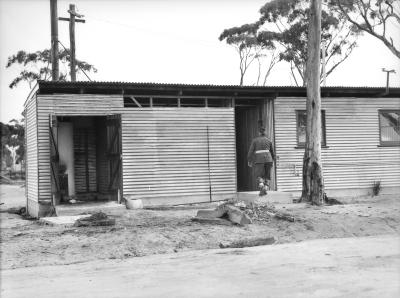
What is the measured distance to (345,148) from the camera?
17.4 m

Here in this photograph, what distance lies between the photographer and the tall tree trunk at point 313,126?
1403cm

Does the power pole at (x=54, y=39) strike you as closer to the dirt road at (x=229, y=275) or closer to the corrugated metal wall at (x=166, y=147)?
the corrugated metal wall at (x=166, y=147)

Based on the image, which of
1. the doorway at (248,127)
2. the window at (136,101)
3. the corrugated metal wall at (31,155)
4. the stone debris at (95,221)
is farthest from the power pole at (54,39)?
the stone debris at (95,221)

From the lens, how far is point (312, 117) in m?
14.2

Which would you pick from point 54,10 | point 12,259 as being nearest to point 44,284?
point 12,259

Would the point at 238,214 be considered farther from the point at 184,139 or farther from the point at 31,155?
the point at 31,155

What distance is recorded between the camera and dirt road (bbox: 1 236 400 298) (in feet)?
20.9

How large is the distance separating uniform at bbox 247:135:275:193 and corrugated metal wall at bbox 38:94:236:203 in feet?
5.00

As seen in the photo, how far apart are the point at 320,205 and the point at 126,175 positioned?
5330 mm

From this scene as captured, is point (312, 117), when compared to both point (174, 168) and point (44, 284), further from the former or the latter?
point (44, 284)

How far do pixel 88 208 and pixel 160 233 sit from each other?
167 inches

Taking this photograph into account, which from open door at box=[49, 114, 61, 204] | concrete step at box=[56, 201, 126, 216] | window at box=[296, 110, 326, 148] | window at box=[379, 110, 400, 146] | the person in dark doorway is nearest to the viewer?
concrete step at box=[56, 201, 126, 216]

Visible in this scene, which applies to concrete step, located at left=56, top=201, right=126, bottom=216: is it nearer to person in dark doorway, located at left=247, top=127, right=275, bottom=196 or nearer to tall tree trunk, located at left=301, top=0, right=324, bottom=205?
person in dark doorway, located at left=247, top=127, right=275, bottom=196

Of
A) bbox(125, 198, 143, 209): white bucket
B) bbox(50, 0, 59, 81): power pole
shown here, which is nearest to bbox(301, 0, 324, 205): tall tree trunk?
bbox(125, 198, 143, 209): white bucket
